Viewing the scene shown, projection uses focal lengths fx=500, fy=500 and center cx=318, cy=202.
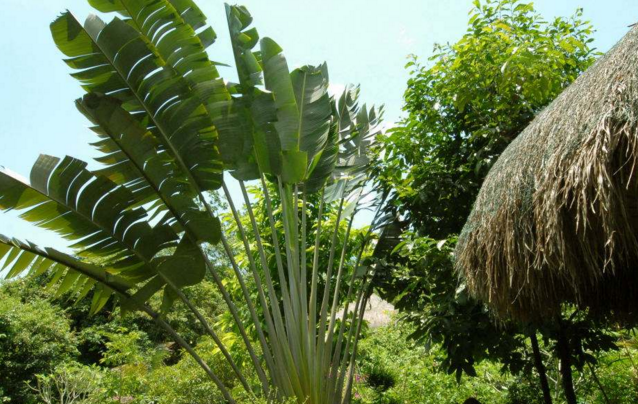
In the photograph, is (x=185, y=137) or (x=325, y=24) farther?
(x=325, y=24)

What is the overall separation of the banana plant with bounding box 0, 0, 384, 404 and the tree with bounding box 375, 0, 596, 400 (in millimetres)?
A: 840

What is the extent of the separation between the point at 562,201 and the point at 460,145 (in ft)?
7.28

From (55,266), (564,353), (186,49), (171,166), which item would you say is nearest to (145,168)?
(171,166)

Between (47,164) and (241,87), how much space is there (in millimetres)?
1623

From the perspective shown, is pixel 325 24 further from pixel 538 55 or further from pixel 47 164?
pixel 47 164

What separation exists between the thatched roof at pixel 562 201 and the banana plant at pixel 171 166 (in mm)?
1574

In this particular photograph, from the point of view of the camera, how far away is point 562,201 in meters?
2.53

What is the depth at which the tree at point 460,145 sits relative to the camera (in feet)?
12.9

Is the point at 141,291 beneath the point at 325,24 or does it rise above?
beneath

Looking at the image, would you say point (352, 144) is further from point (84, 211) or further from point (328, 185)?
point (84, 211)

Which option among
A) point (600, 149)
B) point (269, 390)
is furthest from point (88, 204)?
point (600, 149)

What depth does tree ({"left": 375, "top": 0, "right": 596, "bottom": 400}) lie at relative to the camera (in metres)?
3.93

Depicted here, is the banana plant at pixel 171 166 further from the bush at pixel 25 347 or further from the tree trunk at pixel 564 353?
the bush at pixel 25 347

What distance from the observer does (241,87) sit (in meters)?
4.28
